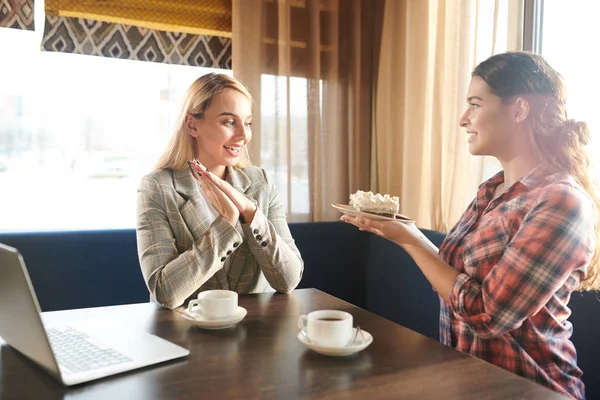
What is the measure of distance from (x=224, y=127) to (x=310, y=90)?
4.68ft

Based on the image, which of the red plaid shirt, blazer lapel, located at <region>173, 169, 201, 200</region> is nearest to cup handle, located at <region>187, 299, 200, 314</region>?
blazer lapel, located at <region>173, 169, 201, 200</region>

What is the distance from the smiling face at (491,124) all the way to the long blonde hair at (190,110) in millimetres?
818

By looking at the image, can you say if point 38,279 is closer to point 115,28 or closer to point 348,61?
point 115,28

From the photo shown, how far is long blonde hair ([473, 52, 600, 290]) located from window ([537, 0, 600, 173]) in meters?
0.74

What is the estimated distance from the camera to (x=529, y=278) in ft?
4.24

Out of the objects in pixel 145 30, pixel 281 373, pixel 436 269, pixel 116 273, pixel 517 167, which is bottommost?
pixel 116 273

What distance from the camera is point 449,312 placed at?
158cm

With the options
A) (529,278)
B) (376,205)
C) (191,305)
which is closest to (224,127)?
(376,205)

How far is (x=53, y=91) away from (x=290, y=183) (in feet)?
4.33

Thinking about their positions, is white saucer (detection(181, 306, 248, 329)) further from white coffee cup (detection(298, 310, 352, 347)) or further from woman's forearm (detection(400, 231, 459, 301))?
woman's forearm (detection(400, 231, 459, 301))

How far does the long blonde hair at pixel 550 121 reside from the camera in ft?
4.84

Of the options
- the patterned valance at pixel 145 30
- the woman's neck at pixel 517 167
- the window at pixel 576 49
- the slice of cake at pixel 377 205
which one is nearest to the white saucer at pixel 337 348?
the slice of cake at pixel 377 205

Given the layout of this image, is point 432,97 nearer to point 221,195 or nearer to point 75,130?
point 221,195

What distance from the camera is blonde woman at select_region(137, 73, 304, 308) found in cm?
168
